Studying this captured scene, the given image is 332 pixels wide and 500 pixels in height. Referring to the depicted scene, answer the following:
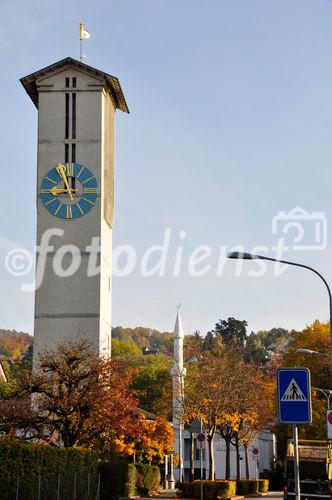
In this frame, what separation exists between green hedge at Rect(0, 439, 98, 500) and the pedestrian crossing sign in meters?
15.1

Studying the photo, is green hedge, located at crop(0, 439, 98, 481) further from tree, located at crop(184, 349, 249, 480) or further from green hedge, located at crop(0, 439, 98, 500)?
tree, located at crop(184, 349, 249, 480)

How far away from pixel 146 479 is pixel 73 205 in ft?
70.4

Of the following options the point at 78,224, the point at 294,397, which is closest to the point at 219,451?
the point at 78,224

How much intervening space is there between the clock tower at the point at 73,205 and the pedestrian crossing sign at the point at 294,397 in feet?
155

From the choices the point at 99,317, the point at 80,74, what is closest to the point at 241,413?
the point at 99,317

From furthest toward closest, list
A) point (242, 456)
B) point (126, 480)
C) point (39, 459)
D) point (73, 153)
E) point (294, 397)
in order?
point (242, 456) < point (73, 153) < point (126, 480) < point (39, 459) < point (294, 397)

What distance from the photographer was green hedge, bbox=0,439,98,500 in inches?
1119

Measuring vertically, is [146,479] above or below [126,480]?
below

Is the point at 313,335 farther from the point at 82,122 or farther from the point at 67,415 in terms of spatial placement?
the point at 67,415

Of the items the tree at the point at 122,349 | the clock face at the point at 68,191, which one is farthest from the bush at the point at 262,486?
the tree at the point at 122,349

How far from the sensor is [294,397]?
50.6 feet

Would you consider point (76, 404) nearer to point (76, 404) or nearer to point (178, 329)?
point (76, 404)

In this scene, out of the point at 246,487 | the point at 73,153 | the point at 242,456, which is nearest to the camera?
the point at 246,487

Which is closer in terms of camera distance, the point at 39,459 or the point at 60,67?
the point at 39,459
